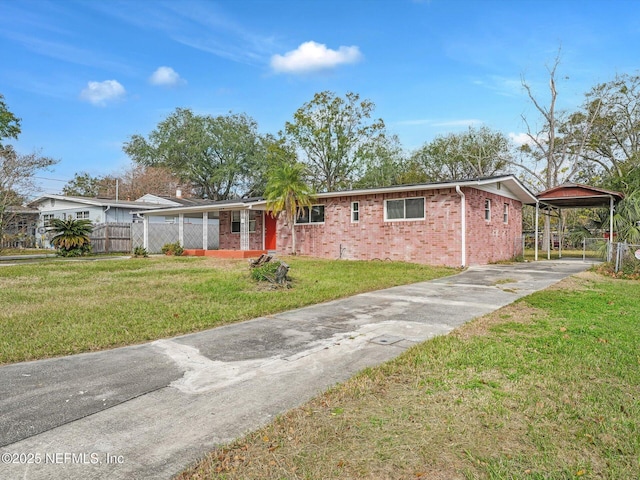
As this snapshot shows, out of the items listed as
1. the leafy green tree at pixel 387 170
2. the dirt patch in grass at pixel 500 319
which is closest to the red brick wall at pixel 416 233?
the dirt patch in grass at pixel 500 319

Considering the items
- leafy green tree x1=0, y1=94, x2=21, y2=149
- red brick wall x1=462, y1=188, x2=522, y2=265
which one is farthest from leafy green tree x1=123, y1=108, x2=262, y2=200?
red brick wall x1=462, y1=188, x2=522, y2=265

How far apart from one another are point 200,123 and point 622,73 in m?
37.3

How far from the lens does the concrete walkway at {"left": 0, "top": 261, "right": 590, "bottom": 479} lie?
2.42 m

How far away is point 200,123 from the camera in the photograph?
42594 millimetres

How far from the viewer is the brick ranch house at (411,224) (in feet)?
46.9

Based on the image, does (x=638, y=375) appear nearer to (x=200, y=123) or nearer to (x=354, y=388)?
(x=354, y=388)

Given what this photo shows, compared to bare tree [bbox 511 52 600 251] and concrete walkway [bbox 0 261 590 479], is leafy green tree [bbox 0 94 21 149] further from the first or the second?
bare tree [bbox 511 52 600 251]

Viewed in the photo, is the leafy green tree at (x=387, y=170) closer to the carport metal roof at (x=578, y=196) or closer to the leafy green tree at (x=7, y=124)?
the carport metal roof at (x=578, y=196)

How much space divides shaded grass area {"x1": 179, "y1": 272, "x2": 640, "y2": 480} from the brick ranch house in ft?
32.8

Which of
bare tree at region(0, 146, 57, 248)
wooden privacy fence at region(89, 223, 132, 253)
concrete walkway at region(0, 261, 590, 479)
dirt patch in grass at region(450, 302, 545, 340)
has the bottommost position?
concrete walkway at region(0, 261, 590, 479)

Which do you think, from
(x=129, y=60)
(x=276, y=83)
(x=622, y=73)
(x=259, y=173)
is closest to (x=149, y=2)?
(x=129, y=60)

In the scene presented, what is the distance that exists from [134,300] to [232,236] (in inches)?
566

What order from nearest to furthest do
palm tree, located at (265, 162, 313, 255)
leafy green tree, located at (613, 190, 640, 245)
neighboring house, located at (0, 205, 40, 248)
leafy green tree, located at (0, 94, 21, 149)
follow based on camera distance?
leafy green tree, located at (613, 190, 640, 245), palm tree, located at (265, 162, 313, 255), neighboring house, located at (0, 205, 40, 248), leafy green tree, located at (0, 94, 21, 149)

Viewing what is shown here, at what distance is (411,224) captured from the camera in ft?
49.8
